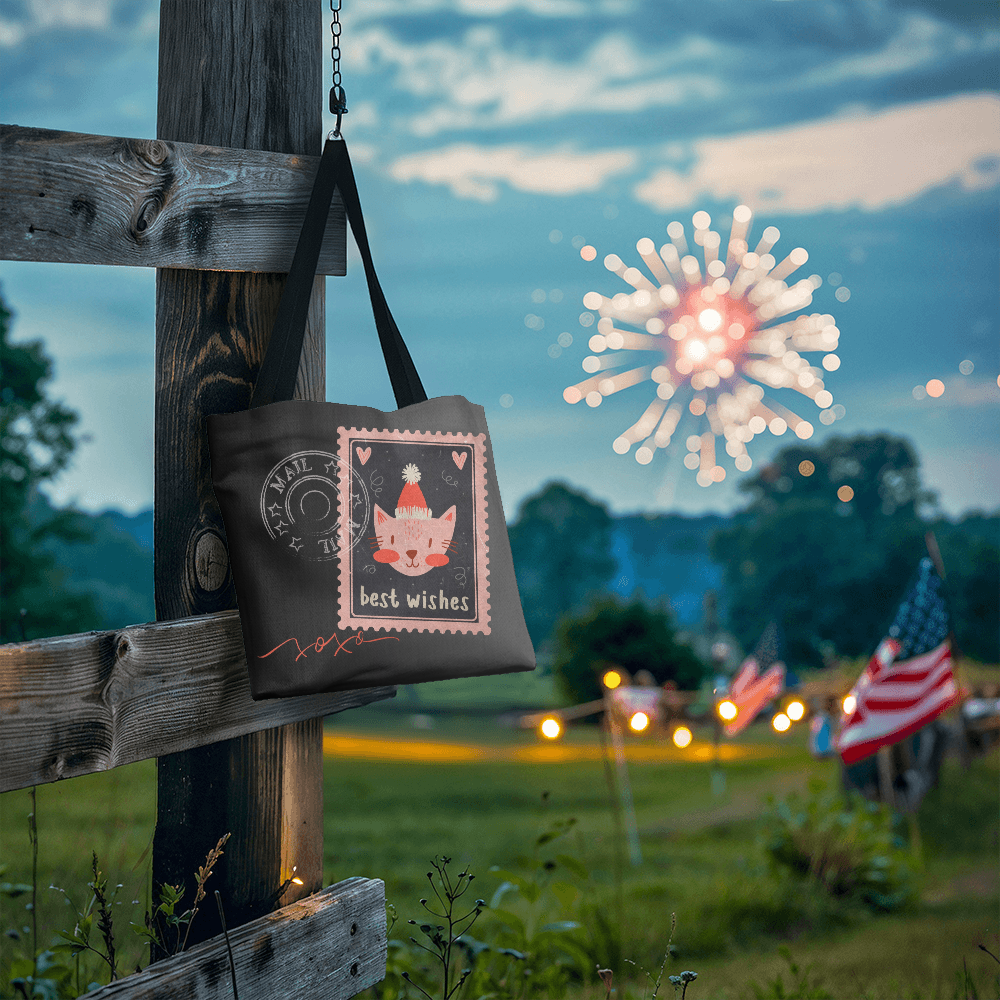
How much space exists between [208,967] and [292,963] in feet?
0.69

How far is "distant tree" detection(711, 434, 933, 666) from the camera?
64.8ft

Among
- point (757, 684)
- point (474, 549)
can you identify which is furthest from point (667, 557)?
point (474, 549)

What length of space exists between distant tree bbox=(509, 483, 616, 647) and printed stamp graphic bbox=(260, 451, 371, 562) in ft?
69.3

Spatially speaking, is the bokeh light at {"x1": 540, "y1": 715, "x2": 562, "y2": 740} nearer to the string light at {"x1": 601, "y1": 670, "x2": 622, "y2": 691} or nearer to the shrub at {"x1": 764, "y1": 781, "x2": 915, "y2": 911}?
the string light at {"x1": 601, "y1": 670, "x2": 622, "y2": 691}

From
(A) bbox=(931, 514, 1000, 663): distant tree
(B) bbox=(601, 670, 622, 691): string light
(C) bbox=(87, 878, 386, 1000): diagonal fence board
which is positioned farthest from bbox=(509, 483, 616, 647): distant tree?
(C) bbox=(87, 878, 386, 1000): diagonal fence board

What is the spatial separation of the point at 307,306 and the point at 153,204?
0.34 meters

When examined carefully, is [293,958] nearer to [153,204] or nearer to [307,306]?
[307,306]

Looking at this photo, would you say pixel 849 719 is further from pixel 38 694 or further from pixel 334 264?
pixel 38 694

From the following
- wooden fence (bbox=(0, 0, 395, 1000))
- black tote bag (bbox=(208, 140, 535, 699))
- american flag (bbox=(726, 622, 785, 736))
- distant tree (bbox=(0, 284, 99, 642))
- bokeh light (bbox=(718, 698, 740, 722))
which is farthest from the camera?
distant tree (bbox=(0, 284, 99, 642))

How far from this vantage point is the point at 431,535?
177 centimetres

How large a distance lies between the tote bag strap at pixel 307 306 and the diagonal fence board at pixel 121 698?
50 centimetres

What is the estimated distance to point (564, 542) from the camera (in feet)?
78.7

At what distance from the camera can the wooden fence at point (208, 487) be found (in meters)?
1.52

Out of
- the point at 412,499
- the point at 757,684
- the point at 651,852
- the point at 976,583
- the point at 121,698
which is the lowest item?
the point at 651,852
